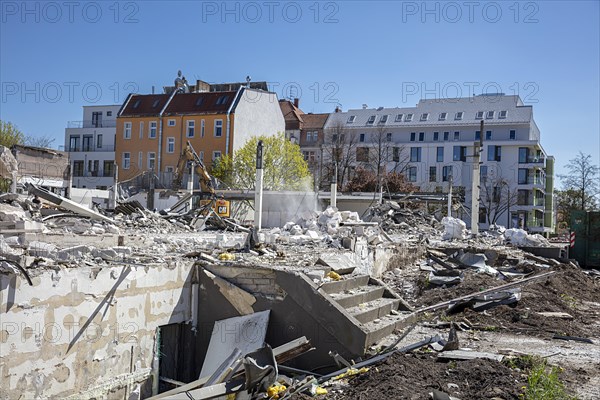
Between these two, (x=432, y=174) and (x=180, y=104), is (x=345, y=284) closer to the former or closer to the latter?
(x=180, y=104)

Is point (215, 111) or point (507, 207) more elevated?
point (215, 111)

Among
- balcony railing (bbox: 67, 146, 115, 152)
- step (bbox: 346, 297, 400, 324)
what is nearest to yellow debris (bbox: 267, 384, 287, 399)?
step (bbox: 346, 297, 400, 324)

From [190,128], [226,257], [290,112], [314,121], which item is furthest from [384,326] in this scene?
[290,112]

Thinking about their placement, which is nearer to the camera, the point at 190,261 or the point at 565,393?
the point at 565,393

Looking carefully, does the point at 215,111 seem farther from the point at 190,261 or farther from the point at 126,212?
the point at 190,261

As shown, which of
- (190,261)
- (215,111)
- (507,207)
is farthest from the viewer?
(507,207)

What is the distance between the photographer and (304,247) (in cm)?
1411

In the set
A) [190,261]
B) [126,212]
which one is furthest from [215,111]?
[190,261]

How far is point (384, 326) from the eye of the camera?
8.84m

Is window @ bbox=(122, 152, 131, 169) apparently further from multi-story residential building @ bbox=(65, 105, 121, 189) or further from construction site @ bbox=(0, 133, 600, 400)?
construction site @ bbox=(0, 133, 600, 400)

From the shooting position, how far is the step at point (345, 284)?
9.16 meters

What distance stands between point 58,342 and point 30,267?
0.98m

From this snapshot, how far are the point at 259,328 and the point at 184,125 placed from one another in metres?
46.8

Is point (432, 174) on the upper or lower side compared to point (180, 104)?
lower
